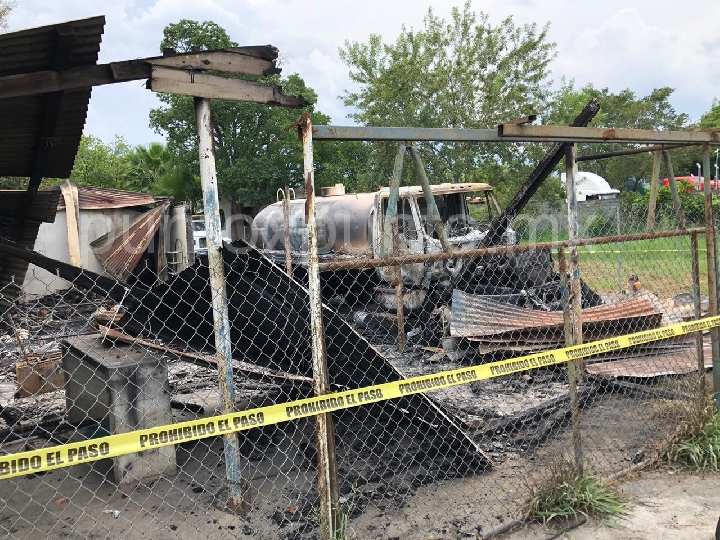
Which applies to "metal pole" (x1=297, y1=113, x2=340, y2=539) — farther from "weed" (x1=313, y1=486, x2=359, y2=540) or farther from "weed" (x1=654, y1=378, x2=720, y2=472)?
"weed" (x1=654, y1=378, x2=720, y2=472)

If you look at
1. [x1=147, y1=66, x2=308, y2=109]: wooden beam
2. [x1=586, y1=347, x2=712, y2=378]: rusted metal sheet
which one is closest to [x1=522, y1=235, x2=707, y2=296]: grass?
[x1=586, y1=347, x2=712, y2=378]: rusted metal sheet

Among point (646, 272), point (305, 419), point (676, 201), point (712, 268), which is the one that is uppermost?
point (676, 201)

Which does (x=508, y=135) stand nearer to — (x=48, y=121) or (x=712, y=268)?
(x=712, y=268)

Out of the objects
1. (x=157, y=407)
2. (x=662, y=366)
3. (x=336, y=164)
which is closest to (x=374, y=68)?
(x=336, y=164)

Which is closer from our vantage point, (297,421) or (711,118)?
(297,421)

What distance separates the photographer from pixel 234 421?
2.37 metres

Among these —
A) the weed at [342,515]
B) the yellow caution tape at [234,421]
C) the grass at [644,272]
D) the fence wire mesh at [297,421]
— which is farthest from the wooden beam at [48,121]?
the grass at [644,272]

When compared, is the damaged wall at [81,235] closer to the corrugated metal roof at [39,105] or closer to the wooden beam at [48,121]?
the wooden beam at [48,121]

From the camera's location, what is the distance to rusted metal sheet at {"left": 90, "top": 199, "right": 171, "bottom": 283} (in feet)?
39.7

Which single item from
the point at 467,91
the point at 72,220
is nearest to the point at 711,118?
the point at 467,91

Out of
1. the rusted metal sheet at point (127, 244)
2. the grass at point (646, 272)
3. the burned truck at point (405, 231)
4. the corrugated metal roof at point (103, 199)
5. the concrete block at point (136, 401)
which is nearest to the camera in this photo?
the concrete block at point (136, 401)

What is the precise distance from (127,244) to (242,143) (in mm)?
13371

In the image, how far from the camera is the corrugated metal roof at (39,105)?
2396 millimetres

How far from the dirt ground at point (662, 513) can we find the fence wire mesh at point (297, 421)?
0.20 metres
